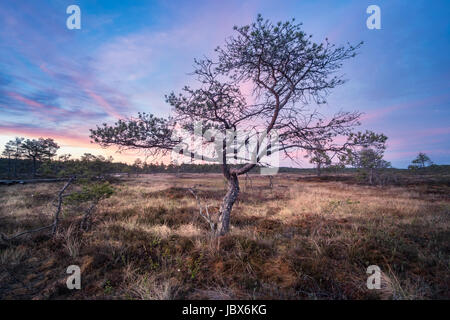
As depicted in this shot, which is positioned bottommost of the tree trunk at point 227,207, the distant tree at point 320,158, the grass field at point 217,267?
the grass field at point 217,267

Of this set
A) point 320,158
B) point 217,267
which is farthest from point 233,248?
point 320,158

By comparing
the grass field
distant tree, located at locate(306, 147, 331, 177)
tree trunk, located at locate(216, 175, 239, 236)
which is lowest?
the grass field

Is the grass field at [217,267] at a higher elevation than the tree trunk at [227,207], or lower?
lower

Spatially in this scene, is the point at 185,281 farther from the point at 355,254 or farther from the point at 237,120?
the point at 237,120

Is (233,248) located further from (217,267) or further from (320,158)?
(320,158)

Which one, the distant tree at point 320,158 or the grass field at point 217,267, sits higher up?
the distant tree at point 320,158

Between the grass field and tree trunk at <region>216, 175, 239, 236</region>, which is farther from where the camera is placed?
tree trunk at <region>216, 175, 239, 236</region>

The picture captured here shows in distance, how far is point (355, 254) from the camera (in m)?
3.92

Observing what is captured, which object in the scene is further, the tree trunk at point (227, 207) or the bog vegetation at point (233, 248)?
the tree trunk at point (227, 207)

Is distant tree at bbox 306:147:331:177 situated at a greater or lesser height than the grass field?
greater

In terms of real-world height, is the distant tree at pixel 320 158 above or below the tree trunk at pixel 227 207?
above

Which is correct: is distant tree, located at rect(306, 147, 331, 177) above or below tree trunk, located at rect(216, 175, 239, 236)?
above
